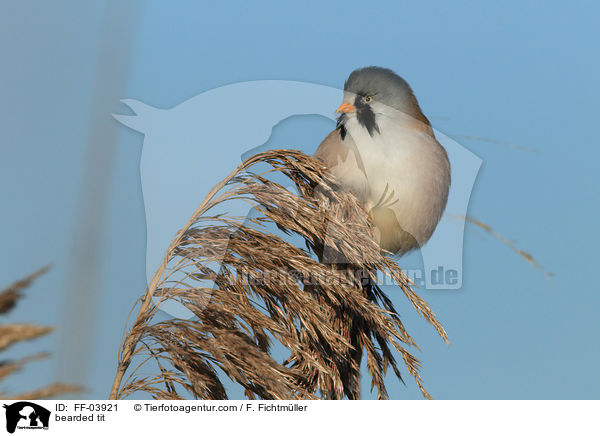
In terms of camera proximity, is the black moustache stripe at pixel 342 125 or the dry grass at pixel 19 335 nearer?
the dry grass at pixel 19 335

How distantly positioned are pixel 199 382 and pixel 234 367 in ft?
A: 0.42

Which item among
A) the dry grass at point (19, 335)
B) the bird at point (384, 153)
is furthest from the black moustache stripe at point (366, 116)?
the dry grass at point (19, 335)

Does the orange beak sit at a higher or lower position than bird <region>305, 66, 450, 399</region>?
higher

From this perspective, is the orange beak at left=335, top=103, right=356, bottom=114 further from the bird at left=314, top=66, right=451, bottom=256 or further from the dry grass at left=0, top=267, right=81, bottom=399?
the dry grass at left=0, top=267, right=81, bottom=399

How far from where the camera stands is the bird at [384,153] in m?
2.19

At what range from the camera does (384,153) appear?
220 centimetres

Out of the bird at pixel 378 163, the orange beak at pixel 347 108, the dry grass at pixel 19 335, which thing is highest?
the orange beak at pixel 347 108

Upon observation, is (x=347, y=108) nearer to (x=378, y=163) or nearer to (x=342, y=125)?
(x=342, y=125)

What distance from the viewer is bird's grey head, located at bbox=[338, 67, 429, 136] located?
221 cm

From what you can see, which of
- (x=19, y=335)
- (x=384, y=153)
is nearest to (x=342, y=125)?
(x=384, y=153)

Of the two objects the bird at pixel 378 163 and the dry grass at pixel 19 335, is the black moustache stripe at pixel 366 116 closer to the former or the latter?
the bird at pixel 378 163

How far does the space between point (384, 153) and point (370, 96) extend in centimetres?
22

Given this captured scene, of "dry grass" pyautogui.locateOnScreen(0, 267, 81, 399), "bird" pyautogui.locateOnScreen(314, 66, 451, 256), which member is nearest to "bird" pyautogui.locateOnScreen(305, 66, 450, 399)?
"bird" pyautogui.locateOnScreen(314, 66, 451, 256)
